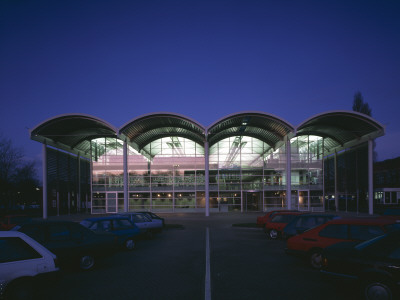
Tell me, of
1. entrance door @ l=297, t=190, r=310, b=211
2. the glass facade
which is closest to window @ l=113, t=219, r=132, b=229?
the glass facade

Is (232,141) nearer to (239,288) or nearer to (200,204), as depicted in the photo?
(200,204)

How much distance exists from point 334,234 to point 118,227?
7.89m

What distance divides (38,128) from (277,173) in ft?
82.0

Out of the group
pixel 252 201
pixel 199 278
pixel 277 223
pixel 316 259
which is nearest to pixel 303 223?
pixel 316 259

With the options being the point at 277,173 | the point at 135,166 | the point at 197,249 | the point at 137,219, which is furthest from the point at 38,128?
the point at 277,173

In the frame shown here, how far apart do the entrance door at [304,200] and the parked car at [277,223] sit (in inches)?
754

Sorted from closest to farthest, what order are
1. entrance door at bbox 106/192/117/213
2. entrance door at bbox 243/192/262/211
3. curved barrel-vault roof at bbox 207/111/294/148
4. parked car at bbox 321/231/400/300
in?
1. parked car at bbox 321/231/400/300
2. curved barrel-vault roof at bbox 207/111/294/148
3. entrance door at bbox 106/192/117/213
4. entrance door at bbox 243/192/262/211

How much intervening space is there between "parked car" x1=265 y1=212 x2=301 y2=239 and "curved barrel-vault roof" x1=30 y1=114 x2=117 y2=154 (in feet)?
61.3

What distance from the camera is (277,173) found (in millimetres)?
34438

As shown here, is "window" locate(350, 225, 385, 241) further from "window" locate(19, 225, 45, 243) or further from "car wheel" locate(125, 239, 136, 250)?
"window" locate(19, 225, 45, 243)

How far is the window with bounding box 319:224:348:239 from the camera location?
8.37 m

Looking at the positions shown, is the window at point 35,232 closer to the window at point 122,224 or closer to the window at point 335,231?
the window at point 122,224

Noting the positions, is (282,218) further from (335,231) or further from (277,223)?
(335,231)

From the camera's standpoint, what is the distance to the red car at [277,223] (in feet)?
49.5
